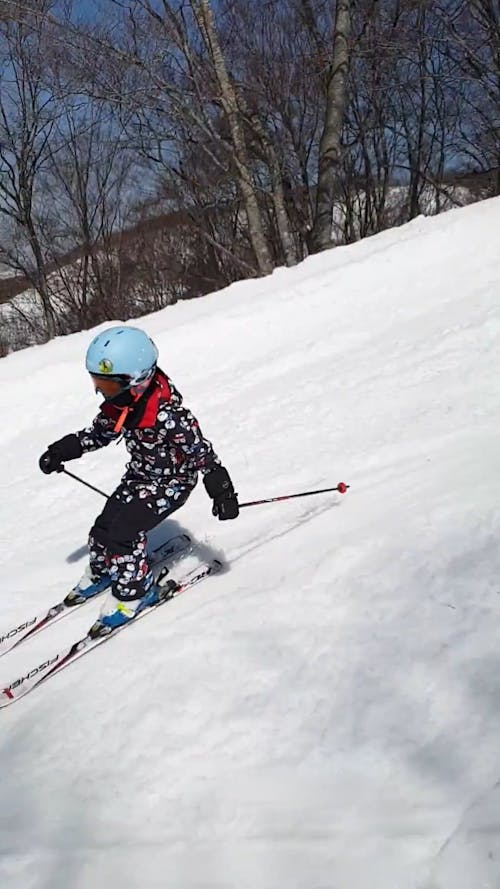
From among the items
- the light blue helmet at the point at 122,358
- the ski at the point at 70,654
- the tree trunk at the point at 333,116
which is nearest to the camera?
the ski at the point at 70,654

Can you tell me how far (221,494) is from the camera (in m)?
3.76

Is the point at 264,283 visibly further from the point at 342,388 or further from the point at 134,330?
the point at 134,330

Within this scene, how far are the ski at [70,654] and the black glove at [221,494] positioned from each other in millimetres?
546

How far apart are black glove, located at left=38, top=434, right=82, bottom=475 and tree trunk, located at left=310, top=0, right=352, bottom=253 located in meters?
10.2

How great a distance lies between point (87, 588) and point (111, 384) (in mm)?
1459

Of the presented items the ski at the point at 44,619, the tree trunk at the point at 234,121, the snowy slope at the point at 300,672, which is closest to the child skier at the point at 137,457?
the snowy slope at the point at 300,672

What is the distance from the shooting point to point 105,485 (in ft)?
19.9

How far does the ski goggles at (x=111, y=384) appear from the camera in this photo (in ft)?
11.8

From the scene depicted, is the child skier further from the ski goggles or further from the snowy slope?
the snowy slope

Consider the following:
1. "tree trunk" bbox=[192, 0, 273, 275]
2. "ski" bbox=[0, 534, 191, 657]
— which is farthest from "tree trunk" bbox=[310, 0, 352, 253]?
"ski" bbox=[0, 534, 191, 657]

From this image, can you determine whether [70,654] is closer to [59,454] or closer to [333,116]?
[59,454]

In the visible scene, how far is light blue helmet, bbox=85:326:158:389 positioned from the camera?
3531 millimetres

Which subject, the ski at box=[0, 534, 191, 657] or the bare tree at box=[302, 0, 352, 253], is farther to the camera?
the bare tree at box=[302, 0, 352, 253]

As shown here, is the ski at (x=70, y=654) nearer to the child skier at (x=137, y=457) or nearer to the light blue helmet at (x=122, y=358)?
the child skier at (x=137, y=457)
